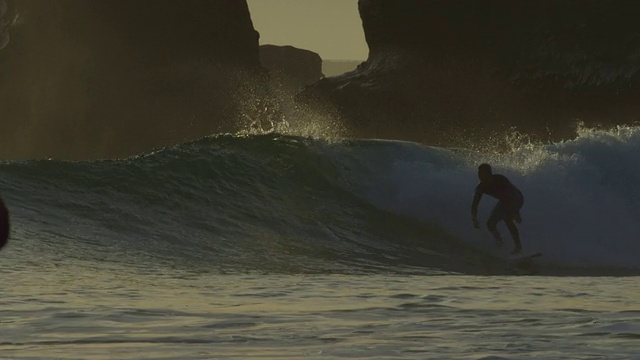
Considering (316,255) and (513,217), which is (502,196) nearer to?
(513,217)

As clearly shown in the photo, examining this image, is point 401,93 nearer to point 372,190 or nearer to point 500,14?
point 500,14

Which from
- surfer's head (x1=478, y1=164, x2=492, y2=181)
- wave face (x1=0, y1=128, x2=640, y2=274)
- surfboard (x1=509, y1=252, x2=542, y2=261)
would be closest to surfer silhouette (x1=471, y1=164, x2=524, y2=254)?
surfer's head (x1=478, y1=164, x2=492, y2=181)

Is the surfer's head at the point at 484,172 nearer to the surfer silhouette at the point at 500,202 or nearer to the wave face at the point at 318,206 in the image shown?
the surfer silhouette at the point at 500,202

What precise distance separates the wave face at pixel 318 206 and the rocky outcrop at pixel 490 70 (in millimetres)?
15167

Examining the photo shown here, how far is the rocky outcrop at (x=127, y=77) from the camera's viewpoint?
157ft

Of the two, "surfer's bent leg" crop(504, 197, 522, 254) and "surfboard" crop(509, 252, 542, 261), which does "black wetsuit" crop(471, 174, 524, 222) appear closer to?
"surfer's bent leg" crop(504, 197, 522, 254)

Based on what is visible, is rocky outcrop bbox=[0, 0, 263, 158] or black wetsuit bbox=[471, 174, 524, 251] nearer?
black wetsuit bbox=[471, 174, 524, 251]

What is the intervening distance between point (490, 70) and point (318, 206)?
20231 mm


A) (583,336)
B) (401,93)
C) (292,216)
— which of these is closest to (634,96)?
(401,93)

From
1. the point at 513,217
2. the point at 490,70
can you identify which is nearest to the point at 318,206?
the point at 513,217

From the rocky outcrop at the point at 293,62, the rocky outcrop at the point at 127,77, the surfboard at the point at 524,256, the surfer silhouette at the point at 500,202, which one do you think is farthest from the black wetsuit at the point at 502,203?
the rocky outcrop at the point at 293,62

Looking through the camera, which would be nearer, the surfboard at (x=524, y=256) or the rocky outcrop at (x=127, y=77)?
the surfboard at (x=524, y=256)

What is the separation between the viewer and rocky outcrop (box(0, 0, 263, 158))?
48.0 m

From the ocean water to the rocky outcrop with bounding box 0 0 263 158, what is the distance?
80.6 ft
